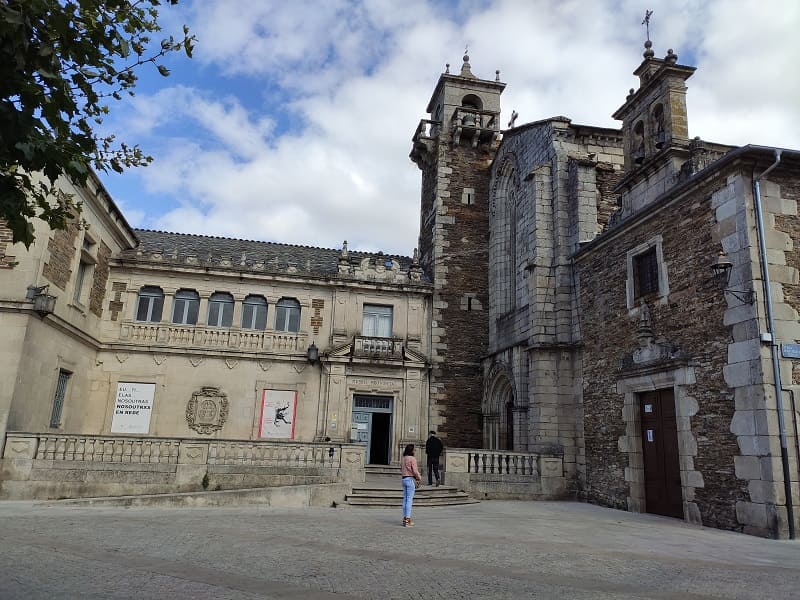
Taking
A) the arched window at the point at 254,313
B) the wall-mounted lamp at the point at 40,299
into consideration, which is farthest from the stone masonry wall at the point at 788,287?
the wall-mounted lamp at the point at 40,299

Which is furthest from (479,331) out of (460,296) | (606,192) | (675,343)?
(675,343)

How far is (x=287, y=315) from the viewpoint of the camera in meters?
21.0

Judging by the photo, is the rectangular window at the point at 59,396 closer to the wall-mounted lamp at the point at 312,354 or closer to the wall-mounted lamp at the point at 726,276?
the wall-mounted lamp at the point at 312,354

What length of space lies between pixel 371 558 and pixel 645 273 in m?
9.68

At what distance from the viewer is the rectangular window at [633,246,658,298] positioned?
13.4 meters

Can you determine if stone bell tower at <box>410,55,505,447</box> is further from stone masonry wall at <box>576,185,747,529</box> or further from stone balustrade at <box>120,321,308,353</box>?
stone masonry wall at <box>576,185,747,529</box>

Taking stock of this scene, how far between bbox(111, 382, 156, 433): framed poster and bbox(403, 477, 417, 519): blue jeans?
38.2 ft

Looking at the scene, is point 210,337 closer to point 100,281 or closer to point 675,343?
point 100,281

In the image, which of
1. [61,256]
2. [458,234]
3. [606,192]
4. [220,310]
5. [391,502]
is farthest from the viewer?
[458,234]

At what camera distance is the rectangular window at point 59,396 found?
16.4 m

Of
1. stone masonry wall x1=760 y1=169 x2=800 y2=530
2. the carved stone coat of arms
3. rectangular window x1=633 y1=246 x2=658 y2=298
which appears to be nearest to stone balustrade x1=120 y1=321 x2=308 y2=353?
the carved stone coat of arms

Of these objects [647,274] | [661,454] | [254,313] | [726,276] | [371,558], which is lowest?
[371,558]

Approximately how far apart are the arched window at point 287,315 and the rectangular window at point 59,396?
6591 mm

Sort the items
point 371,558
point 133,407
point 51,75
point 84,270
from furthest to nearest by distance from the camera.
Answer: point 133,407
point 84,270
point 371,558
point 51,75
